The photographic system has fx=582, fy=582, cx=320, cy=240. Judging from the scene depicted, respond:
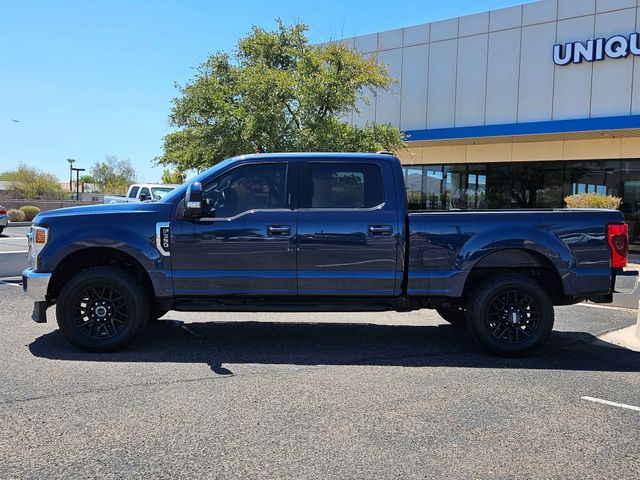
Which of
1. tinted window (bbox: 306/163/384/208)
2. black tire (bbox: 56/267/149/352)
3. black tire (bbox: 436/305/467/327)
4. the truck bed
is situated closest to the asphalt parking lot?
black tire (bbox: 56/267/149/352)

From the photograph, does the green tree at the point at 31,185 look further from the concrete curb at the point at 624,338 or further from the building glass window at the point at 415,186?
the concrete curb at the point at 624,338

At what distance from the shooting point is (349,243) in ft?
20.1

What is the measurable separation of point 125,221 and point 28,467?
3.02 meters

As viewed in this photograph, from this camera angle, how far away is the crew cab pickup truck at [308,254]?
6082 mm

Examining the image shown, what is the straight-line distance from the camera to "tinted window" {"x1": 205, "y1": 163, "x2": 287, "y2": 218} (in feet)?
20.4

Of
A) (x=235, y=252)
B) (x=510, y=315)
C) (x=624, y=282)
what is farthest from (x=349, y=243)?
(x=624, y=282)

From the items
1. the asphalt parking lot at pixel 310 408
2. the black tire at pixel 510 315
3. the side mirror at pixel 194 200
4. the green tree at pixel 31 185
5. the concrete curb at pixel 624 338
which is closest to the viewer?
the asphalt parking lot at pixel 310 408

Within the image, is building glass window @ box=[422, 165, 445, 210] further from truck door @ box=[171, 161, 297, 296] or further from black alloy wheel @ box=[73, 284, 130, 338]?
black alloy wheel @ box=[73, 284, 130, 338]

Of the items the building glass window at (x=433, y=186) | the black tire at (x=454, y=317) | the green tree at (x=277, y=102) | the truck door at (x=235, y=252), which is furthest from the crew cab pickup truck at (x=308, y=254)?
the building glass window at (x=433, y=186)

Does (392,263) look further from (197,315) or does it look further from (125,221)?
(197,315)

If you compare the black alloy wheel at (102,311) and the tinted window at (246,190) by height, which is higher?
the tinted window at (246,190)

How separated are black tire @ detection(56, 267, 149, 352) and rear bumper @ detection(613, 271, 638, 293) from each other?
5.03 meters

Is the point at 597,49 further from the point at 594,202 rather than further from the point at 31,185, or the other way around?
the point at 31,185

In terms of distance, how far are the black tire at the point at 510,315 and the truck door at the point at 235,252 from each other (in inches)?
79.6
